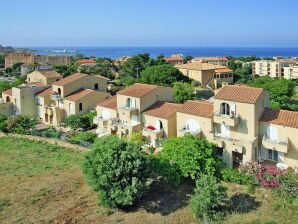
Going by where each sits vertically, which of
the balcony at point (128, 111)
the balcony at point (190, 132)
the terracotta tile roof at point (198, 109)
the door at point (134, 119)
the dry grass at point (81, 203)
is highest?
the terracotta tile roof at point (198, 109)

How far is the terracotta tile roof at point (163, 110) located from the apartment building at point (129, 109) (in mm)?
751

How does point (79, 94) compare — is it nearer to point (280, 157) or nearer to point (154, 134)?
point (154, 134)

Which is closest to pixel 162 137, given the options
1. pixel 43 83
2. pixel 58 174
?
pixel 58 174

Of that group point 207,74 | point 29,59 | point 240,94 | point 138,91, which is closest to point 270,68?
point 207,74

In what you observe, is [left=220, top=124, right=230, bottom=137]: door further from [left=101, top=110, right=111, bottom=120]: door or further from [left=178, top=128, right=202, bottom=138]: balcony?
[left=101, top=110, right=111, bottom=120]: door

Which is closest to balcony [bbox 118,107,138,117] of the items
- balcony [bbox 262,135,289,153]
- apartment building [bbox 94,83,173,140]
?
apartment building [bbox 94,83,173,140]

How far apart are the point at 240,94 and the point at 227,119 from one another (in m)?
2.71

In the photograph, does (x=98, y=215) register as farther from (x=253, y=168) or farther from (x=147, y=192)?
(x=253, y=168)

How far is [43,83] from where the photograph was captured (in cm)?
6531

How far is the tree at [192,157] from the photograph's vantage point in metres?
29.1

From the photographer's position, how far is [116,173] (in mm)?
26203

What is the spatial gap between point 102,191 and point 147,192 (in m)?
4.19

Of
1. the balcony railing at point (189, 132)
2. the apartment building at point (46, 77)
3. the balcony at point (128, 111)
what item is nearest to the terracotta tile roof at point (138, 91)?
the balcony at point (128, 111)

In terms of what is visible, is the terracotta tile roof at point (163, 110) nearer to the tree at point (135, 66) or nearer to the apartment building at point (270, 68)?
the tree at point (135, 66)
